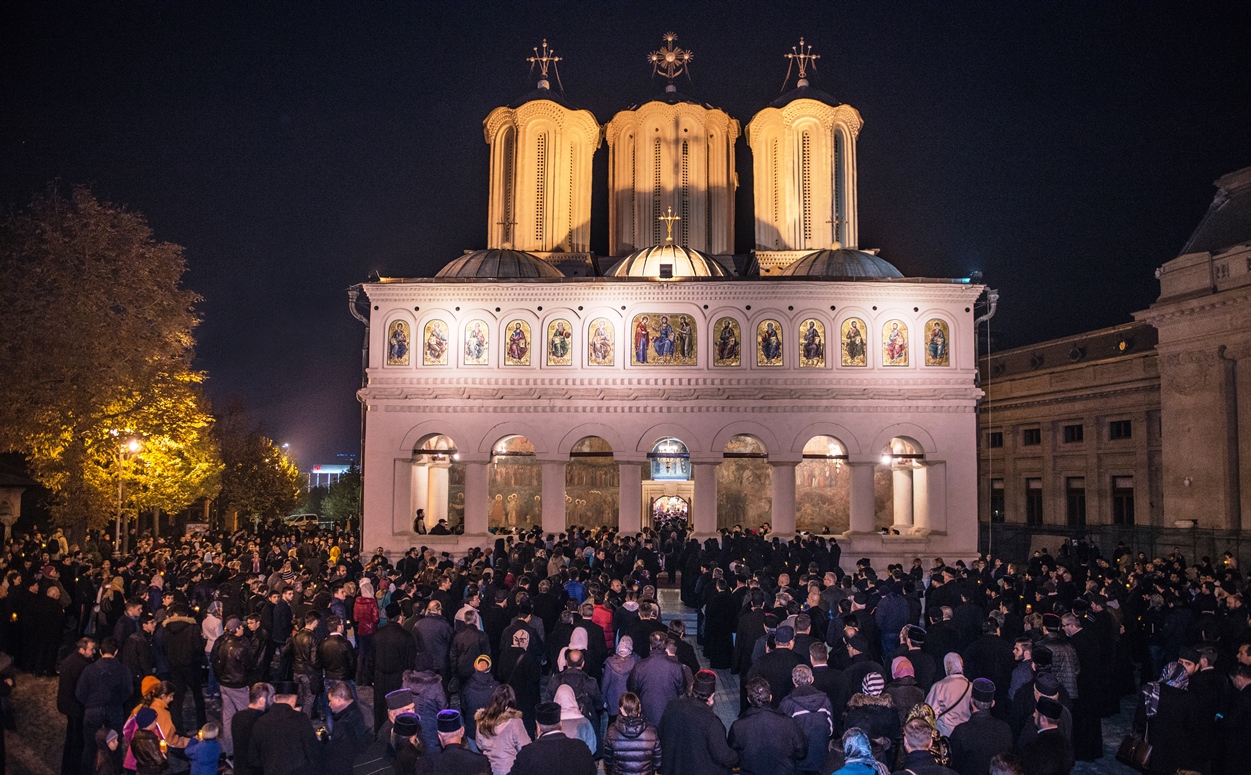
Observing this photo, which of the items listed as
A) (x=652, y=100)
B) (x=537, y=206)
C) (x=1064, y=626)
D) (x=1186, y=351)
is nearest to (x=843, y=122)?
(x=652, y=100)

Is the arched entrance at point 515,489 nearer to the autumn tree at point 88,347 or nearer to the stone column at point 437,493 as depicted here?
the stone column at point 437,493

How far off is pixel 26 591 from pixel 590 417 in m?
18.1

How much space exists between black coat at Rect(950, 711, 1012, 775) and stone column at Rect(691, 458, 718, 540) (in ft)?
77.2

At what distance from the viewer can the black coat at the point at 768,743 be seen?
25.2 ft

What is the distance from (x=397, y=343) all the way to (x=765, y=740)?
26127 millimetres

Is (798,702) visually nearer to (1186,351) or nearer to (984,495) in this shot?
(1186,351)

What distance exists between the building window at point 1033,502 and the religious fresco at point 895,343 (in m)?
13.6

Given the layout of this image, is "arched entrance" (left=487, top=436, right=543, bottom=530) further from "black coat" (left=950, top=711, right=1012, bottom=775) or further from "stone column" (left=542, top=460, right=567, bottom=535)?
"black coat" (left=950, top=711, right=1012, bottom=775)

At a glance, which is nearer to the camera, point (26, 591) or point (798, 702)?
point (798, 702)

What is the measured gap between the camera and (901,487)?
34.5 meters

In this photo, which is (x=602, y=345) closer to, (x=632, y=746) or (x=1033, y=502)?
(x=1033, y=502)

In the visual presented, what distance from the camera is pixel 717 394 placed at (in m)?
31.3

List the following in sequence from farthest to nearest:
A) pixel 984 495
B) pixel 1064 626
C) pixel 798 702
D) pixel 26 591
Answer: pixel 984 495 → pixel 26 591 → pixel 1064 626 → pixel 798 702

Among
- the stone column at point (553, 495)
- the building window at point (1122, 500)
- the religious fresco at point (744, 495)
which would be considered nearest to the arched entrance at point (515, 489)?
the stone column at point (553, 495)
